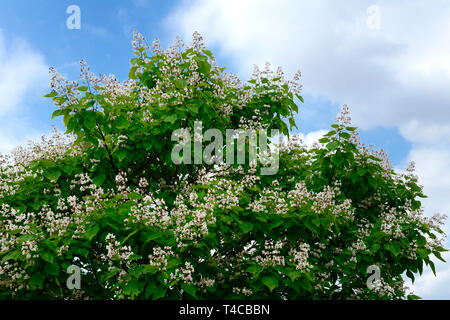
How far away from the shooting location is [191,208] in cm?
920

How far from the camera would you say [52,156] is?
31.3 ft

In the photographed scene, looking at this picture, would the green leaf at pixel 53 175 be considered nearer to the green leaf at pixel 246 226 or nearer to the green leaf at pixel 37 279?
the green leaf at pixel 37 279

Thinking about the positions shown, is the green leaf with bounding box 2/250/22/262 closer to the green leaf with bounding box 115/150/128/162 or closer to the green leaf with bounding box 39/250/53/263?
the green leaf with bounding box 39/250/53/263

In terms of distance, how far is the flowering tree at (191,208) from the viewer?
23.9 ft

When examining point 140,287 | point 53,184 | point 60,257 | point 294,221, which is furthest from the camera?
point 53,184

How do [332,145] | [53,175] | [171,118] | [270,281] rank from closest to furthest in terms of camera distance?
[270,281]
[171,118]
[53,175]
[332,145]

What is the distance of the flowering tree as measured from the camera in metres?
7.29

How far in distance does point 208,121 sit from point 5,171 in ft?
15.5

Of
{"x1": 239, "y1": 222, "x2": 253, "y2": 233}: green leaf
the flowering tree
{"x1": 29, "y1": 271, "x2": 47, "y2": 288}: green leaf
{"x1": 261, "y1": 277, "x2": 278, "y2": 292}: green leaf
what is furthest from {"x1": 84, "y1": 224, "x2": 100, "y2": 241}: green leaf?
{"x1": 261, "y1": 277, "x2": 278, "y2": 292}: green leaf

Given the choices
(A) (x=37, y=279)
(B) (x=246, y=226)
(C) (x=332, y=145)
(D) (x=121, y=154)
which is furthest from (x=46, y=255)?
(C) (x=332, y=145)

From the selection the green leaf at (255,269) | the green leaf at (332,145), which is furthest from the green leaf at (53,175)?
the green leaf at (332,145)

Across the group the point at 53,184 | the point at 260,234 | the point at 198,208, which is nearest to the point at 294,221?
the point at 260,234

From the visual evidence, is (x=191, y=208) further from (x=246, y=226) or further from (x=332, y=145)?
(x=332, y=145)
